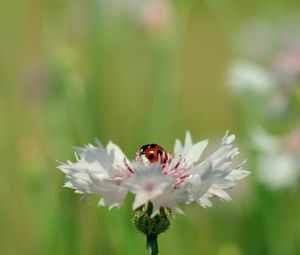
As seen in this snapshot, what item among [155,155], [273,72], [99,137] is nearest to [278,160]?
[273,72]

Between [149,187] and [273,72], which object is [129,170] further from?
[273,72]

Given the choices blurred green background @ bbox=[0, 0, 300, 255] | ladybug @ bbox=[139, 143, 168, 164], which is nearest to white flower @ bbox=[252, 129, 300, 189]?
blurred green background @ bbox=[0, 0, 300, 255]

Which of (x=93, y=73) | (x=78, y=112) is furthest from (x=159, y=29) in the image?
(x=78, y=112)

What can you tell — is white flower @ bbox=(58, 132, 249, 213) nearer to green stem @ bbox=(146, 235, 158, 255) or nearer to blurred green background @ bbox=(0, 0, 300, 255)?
green stem @ bbox=(146, 235, 158, 255)

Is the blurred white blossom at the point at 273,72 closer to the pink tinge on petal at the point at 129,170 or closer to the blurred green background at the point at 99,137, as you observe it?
the blurred green background at the point at 99,137

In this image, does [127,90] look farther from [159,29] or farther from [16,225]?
[159,29]

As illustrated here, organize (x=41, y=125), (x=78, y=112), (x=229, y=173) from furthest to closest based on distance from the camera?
(x=41, y=125) → (x=78, y=112) → (x=229, y=173)

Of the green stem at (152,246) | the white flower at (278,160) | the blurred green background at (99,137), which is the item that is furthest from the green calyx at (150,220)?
the white flower at (278,160)

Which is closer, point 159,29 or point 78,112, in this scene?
point 78,112
